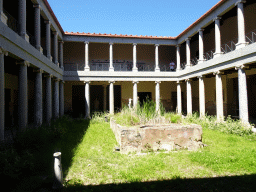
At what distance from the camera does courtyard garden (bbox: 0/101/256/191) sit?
11.7 ft

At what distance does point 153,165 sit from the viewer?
4484mm

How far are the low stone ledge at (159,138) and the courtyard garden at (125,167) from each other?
242mm

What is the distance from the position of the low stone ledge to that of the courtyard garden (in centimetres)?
24

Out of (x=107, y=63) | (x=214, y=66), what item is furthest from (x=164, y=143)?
(x=107, y=63)

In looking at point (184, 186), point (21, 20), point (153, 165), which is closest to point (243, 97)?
point (153, 165)

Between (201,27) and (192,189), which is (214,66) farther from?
(192,189)

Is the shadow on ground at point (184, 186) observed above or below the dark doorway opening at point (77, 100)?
below

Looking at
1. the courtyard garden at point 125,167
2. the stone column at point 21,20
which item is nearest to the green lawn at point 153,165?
the courtyard garden at point 125,167

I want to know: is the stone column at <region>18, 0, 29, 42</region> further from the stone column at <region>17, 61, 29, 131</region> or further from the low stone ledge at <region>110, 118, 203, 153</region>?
the low stone ledge at <region>110, 118, 203, 153</region>

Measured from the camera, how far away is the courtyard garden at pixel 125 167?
3.58m

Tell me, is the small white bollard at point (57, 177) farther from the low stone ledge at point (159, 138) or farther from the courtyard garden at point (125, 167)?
the low stone ledge at point (159, 138)

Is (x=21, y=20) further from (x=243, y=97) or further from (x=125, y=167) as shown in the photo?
(x=243, y=97)

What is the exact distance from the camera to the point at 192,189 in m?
3.39

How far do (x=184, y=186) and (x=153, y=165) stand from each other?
1.09m
